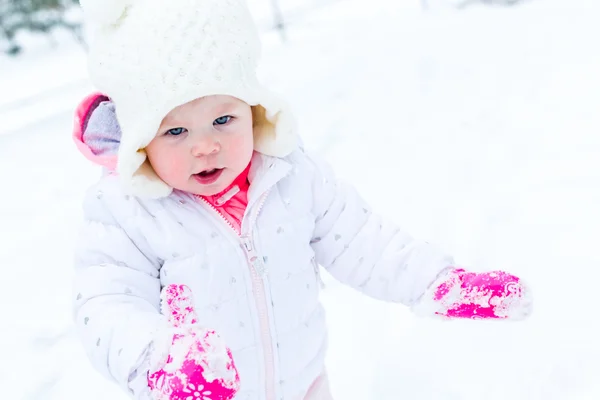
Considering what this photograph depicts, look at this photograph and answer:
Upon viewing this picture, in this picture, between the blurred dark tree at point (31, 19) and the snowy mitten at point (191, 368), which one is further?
the blurred dark tree at point (31, 19)

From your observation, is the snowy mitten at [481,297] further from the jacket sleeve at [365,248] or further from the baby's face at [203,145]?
the baby's face at [203,145]

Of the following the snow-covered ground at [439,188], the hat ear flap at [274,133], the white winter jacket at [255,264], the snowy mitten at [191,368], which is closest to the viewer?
the snowy mitten at [191,368]

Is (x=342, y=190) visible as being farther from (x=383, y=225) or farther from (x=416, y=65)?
(x=416, y=65)

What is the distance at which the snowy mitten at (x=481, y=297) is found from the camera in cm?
101

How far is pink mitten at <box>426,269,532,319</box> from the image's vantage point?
101 cm

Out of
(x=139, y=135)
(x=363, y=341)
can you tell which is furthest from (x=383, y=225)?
(x=363, y=341)

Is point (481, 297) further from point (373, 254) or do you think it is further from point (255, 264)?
point (255, 264)

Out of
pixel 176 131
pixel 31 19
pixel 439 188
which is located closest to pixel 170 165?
pixel 176 131

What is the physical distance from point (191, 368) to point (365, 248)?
534 mm

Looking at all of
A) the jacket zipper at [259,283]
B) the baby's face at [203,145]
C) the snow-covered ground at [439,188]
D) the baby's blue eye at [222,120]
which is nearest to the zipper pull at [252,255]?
the jacket zipper at [259,283]

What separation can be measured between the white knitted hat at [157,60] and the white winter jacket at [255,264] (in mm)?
88

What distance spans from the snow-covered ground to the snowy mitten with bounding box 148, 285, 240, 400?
0.91m

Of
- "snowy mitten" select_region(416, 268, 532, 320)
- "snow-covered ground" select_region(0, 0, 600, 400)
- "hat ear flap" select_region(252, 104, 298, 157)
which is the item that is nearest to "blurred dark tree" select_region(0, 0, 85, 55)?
"snow-covered ground" select_region(0, 0, 600, 400)

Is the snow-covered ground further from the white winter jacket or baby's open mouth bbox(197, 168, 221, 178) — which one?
baby's open mouth bbox(197, 168, 221, 178)
